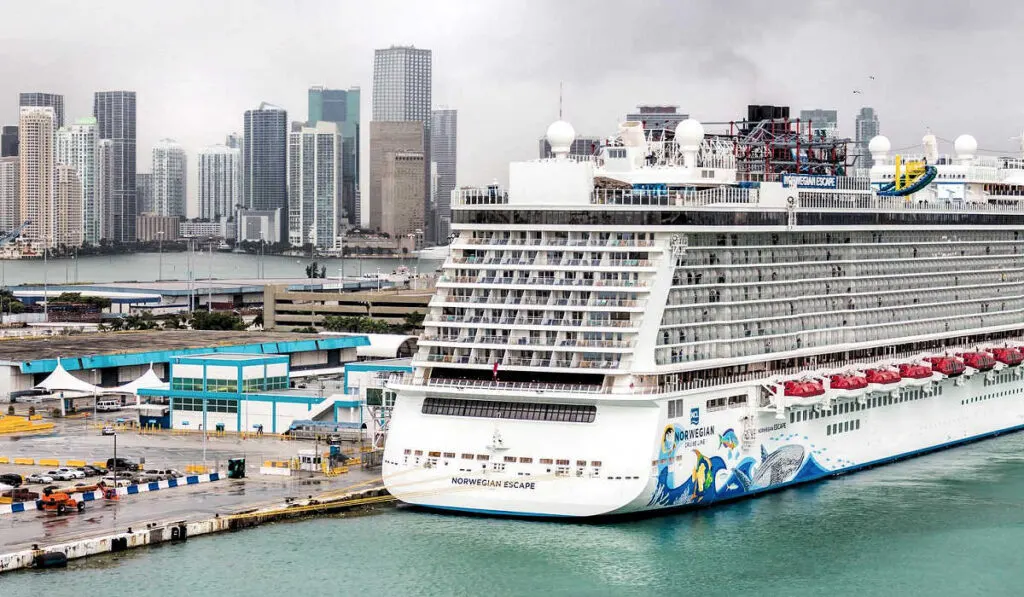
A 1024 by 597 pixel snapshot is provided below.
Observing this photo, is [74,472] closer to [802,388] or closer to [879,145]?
[802,388]

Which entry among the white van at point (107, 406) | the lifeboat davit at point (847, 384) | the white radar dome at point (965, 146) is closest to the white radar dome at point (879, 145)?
the white radar dome at point (965, 146)

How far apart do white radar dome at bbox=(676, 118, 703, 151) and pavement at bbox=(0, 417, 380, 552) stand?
13652 mm

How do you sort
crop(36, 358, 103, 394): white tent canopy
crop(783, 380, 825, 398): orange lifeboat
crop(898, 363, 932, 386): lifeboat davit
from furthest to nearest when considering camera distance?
crop(36, 358, 103, 394): white tent canopy
crop(898, 363, 932, 386): lifeboat davit
crop(783, 380, 825, 398): orange lifeboat

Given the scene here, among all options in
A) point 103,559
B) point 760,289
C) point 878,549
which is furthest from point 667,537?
point 103,559

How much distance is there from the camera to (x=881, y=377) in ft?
176

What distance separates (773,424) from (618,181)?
833 cm

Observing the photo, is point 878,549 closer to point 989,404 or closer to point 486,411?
point 486,411

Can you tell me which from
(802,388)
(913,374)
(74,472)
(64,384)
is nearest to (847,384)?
(802,388)

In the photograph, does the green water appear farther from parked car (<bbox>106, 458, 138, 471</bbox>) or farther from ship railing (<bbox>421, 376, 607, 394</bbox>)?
parked car (<bbox>106, 458, 138, 471</bbox>)

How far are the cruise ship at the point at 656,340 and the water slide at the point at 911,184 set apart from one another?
53.7 inches

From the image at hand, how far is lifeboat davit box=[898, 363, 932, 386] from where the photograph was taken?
5544 cm

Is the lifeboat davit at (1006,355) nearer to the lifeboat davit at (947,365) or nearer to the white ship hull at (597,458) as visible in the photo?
the lifeboat davit at (947,365)

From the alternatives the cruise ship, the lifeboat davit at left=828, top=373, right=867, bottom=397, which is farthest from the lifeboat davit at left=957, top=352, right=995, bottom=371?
the lifeboat davit at left=828, top=373, right=867, bottom=397

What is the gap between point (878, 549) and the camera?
43.5m
